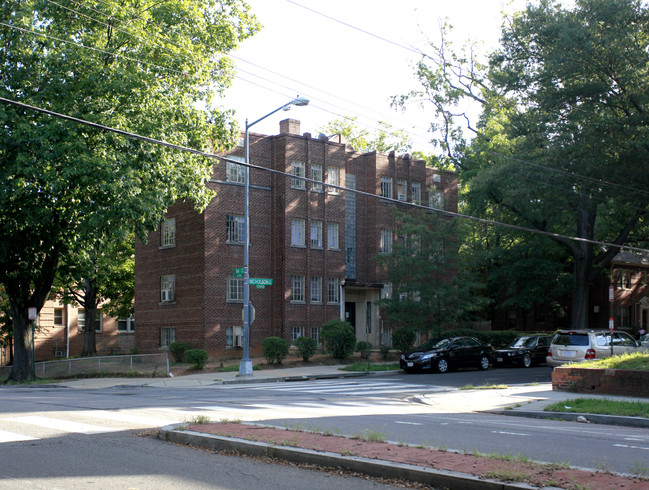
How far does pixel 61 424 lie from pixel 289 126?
2735 centimetres

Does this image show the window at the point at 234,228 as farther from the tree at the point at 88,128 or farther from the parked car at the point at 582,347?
the parked car at the point at 582,347

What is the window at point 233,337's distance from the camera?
33.7 meters

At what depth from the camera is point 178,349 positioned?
108 feet

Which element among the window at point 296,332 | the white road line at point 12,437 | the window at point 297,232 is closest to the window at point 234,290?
the window at point 296,332

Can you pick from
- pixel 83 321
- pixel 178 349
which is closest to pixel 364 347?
pixel 178 349

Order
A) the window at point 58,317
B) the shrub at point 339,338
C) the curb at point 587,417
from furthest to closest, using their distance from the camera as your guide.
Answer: the window at point 58,317 → the shrub at point 339,338 → the curb at point 587,417

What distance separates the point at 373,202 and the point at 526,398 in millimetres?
23244

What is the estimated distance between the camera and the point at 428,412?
1530 cm

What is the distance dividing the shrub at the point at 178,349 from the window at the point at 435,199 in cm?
1575

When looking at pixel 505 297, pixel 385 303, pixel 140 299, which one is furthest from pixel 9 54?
pixel 505 297

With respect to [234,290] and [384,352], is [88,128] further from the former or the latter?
[384,352]

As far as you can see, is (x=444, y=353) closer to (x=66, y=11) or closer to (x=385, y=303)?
(x=385, y=303)

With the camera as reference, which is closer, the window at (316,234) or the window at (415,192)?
the window at (316,234)

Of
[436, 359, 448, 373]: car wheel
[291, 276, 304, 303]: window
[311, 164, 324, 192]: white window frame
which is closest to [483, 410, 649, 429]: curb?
[436, 359, 448, 373]: car wheel
